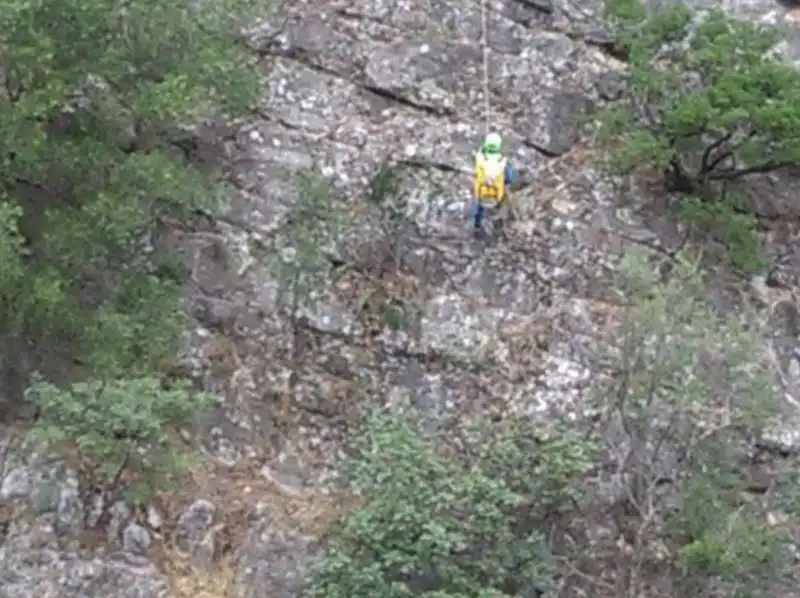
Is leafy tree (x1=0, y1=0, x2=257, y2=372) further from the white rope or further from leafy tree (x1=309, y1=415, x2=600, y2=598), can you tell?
the white rope

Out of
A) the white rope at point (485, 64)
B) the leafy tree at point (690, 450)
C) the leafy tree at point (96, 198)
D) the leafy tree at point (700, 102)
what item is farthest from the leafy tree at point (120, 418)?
the leafy tree at point (700, 102)

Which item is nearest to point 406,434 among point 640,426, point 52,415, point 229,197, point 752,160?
point 640,426

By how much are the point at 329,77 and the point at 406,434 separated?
13.6 ft

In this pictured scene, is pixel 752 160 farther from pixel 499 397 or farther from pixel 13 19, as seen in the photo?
pixel 13 19

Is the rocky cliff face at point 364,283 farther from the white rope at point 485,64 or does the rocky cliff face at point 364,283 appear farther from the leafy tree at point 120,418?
the leafy tree at point 120,418

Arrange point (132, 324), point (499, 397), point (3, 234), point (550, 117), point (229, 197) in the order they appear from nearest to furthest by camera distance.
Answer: point (3, 234) → point (132, 324) → point (499, 397) → point (229, 197) → point (550, 117)

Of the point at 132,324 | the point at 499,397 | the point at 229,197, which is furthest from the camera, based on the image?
the point at 229,197

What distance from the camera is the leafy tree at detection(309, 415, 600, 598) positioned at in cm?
824

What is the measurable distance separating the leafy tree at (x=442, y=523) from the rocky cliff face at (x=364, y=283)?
2.29 ft

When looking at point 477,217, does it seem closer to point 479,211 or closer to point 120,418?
point 479,211

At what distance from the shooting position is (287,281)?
10.4 metres

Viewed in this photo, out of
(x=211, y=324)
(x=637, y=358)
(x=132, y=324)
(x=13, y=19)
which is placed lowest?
(x=211, y=324)

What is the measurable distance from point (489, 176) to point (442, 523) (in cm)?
317

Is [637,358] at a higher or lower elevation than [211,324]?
higher
